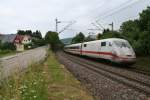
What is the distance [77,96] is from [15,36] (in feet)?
407

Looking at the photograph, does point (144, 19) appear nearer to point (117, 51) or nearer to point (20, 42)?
point (117, 51)

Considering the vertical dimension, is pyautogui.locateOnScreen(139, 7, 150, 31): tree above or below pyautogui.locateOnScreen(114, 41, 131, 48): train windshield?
above

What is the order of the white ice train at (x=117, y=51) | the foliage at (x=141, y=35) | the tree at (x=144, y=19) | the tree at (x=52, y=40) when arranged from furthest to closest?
the tree at (x=52, y=40)
the tree at (x=144, y=19)
the foliage at (x=141, y=35)
the white ice train at (x=117, y=51)

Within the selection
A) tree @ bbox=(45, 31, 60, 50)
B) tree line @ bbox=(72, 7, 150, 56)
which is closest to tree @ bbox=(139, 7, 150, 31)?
tree line @ bbox=(72, 7, 150, 56)

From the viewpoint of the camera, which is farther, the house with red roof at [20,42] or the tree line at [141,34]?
the house with red roof at [20,42]

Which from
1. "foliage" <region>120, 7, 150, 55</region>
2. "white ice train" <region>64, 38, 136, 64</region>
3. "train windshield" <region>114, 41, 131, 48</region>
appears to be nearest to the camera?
"white ice train" <region>64, 38, 136, 64</region>

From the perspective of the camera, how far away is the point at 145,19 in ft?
132

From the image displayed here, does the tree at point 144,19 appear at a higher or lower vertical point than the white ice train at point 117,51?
higher

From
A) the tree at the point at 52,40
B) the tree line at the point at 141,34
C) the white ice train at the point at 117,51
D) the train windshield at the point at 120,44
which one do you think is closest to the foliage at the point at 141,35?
the tree line at the point at 141,34

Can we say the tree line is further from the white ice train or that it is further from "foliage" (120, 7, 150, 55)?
the white ice train

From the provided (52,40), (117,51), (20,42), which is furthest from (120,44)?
(52,40)

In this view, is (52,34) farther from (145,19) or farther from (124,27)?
(145,19)

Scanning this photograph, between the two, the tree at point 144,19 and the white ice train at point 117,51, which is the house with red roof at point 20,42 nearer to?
the tree at point 144,19

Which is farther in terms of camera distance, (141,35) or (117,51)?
(141,35)
